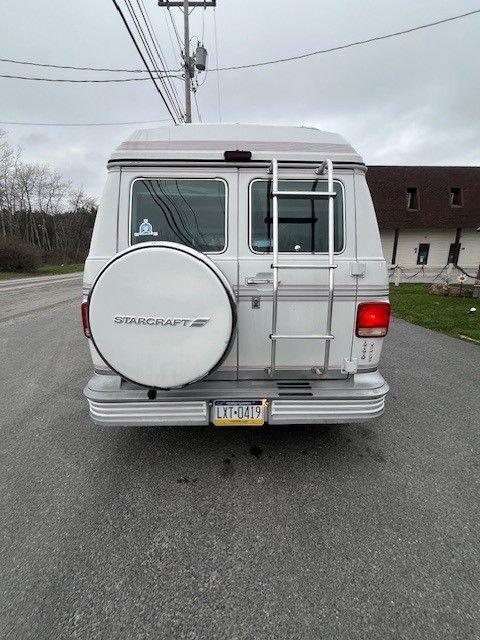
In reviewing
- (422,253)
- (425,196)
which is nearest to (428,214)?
(425,196)

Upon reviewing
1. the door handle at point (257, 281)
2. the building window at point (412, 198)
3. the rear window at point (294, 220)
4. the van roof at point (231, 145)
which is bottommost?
the door handle at point (257, 281)

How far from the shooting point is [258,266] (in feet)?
8.05

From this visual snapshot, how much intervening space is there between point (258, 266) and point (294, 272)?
26cm

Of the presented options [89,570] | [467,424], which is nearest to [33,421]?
[89,570]

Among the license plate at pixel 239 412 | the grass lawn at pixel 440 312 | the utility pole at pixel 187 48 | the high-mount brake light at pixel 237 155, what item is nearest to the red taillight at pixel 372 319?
the license plate at pixel 239 412

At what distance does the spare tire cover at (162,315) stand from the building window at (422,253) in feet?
96.2

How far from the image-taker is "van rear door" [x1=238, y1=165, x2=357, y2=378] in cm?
245

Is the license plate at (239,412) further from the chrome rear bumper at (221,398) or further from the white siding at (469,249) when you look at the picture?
the white siding at (469,249)

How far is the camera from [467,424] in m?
3.45

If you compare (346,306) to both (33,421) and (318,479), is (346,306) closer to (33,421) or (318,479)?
(318,479)

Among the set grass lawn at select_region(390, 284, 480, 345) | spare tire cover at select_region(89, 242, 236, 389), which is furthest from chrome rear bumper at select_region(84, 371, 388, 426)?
grass lawn at select_region(390, 284, 480, 345)

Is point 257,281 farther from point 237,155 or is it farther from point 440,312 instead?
point 440,312

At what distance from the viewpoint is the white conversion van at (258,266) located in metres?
2.37

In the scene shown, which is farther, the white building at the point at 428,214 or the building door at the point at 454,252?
the building door at the point at 454,252
